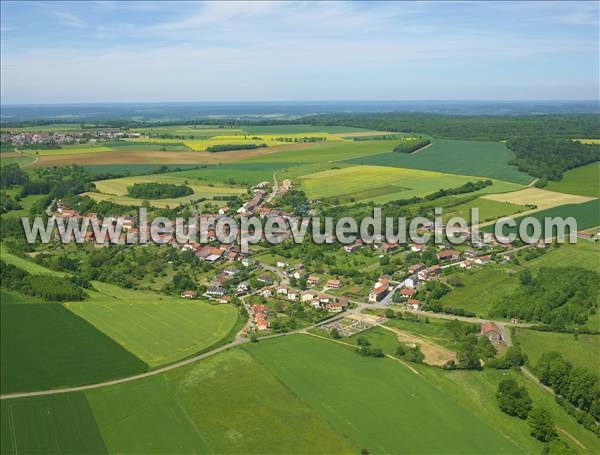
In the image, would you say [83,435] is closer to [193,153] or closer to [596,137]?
[193,153]

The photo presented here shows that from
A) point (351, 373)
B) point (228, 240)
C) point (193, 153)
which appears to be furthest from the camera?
point (193, 153)

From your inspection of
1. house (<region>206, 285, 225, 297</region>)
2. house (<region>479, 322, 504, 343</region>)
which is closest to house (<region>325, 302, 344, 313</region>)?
house (<region>206, 285, 225, 297</region>)

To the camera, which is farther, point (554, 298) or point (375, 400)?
point (554, 298)

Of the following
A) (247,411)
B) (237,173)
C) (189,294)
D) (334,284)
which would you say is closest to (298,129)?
(237,173)

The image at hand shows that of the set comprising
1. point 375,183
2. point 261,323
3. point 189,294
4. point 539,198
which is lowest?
point 261,323

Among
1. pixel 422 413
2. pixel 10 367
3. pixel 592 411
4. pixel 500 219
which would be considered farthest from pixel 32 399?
pixel 500 219

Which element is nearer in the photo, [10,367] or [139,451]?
[139,451]

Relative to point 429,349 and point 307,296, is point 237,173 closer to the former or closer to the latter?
point 307,296
